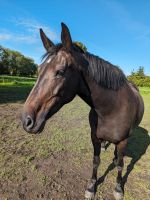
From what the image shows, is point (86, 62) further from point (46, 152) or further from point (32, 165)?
point (46, 152)

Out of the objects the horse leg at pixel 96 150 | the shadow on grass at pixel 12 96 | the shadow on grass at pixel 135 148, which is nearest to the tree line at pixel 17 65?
the shadow on grass at pixel 12 96

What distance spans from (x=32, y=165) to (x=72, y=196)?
124cm

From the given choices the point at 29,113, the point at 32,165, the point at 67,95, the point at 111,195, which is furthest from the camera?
the point at 32,165

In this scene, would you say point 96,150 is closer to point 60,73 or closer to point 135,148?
point 60,73

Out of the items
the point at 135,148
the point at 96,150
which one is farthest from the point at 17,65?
the point at 96,150

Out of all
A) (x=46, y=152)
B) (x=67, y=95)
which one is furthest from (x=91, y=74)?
(x=46, y=152)

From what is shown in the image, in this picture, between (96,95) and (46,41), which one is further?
(96,95)

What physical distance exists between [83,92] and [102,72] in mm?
358

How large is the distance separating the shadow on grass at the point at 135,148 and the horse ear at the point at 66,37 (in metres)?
2.74

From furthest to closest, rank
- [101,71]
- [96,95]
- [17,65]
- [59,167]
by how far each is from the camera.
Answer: [17,65], [59,167], [96,95], [101,71]

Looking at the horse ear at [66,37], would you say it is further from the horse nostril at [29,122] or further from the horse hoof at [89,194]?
the horse hoof at [89,194]

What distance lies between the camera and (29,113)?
224 centimetres

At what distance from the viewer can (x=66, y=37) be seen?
7.57ft

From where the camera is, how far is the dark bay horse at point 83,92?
2.30 meters
